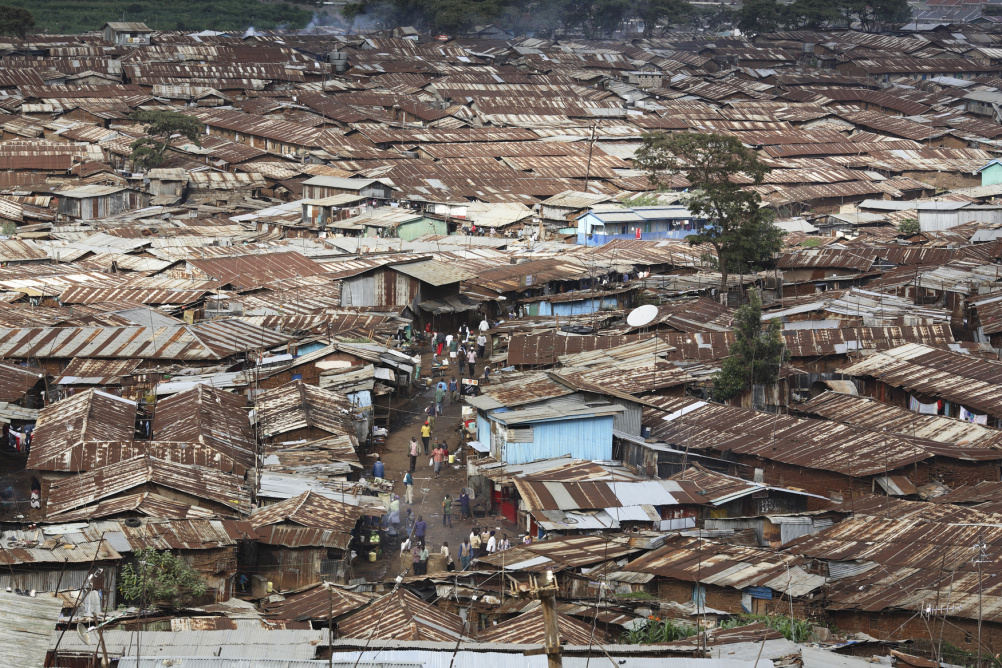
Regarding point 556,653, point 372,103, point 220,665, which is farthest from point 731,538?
point 372,103

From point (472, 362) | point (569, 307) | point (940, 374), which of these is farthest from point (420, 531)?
point (569, 307)

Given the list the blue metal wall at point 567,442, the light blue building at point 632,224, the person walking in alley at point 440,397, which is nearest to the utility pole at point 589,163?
the light blue building at point 632,224

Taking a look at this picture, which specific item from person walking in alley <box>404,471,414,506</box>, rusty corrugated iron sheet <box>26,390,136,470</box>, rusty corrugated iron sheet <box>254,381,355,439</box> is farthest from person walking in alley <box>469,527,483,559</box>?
rusty corrugated iron sheet <box>26,390,136,470</box>

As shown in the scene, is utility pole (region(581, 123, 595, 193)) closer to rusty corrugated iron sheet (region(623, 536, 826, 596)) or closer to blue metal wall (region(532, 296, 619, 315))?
blue metal wall (region(532, 296, 619, 315))

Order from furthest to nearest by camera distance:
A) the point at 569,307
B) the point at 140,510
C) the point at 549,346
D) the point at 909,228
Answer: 1. the point at 909,228
2. the point at 569,307
3. the point at 549,346
4. the point at 140,510

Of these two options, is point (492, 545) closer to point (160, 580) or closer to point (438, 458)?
point (438, 458)
